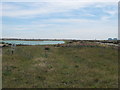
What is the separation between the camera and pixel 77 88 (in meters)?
11.3

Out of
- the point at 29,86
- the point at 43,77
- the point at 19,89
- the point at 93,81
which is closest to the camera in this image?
the point at 19,89

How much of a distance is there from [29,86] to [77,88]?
2802mm

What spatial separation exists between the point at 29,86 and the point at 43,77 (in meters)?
2.87

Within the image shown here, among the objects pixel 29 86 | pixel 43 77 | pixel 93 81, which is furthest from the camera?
pixel 43 77

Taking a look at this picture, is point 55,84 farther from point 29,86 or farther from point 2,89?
point 2,89

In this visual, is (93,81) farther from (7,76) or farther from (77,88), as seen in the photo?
(7,76)

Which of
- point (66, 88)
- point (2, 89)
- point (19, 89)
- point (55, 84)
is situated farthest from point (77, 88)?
point (2, 89)

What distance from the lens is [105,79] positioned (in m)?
13.8

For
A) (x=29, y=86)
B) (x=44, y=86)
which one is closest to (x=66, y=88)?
(x=44, y=86)

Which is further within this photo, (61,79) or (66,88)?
(61,79)

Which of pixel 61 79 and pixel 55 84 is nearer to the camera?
pixel 55 84

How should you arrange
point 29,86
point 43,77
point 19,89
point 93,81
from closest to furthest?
point 19,89, point 29,86, point 93,81, point 43,77

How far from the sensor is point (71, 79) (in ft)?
44.8

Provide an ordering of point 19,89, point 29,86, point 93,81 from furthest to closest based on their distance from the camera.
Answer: point 93,81 < point 29,86 < point 19,89
